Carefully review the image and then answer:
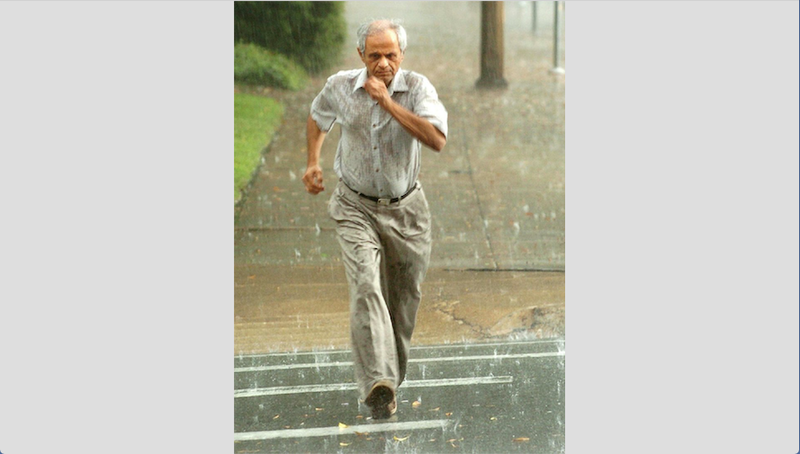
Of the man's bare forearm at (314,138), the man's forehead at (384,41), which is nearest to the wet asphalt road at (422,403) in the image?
the man's bare forearm at (314,138)

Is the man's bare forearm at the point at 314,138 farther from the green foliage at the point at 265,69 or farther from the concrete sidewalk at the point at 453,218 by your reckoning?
the green foliage at the point at 265,69

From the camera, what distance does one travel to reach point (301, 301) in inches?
315

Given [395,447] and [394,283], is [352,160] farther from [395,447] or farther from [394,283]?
[395,447]

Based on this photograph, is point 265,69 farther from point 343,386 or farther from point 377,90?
point 377,90

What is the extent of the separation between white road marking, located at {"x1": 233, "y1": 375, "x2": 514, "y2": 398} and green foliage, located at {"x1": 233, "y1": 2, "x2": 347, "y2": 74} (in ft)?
14.4

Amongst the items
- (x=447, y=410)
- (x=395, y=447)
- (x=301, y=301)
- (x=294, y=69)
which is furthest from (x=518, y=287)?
(x=294, y=69)

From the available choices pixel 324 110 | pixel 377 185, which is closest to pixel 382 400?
pixel 377 185

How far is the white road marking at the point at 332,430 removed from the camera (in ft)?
18.9

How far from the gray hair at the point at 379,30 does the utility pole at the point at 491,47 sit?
7.85 m

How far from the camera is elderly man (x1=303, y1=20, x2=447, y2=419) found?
5.31 metres

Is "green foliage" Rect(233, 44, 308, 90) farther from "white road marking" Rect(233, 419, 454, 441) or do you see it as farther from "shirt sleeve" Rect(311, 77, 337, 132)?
"white road marking" Rect(233, 419, 454, 441)

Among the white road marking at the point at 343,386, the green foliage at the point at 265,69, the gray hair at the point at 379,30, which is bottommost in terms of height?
the white road marking at the point at 343,386

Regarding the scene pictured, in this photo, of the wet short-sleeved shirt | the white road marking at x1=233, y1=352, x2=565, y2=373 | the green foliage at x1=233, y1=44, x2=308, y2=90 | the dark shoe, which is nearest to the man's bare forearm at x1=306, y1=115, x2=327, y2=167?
the wet short-sleeved shirt

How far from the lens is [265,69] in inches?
436
